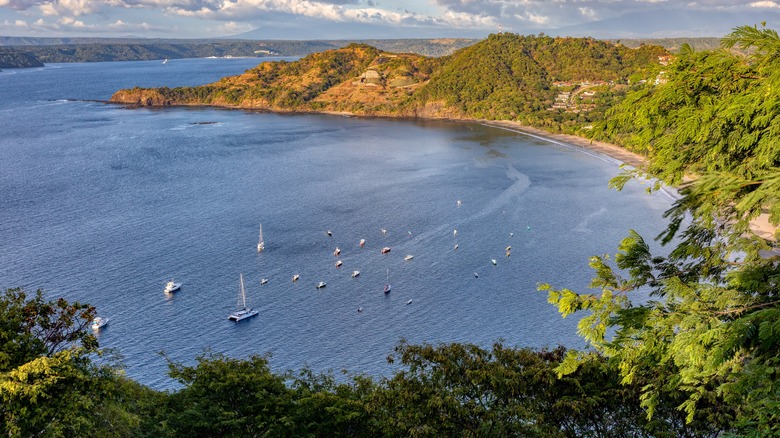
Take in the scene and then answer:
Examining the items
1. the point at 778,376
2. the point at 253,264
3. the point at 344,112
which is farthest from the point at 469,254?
the point at 344,112

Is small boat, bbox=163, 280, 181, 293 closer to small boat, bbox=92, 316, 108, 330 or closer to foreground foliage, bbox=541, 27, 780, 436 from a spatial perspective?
small boat, bbox=92, 316, 108, 330

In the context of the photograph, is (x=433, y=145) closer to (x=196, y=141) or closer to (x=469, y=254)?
(x=196, y=141)

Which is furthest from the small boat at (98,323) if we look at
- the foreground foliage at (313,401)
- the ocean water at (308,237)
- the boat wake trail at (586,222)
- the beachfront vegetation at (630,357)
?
the boat wake trail at (586,222)

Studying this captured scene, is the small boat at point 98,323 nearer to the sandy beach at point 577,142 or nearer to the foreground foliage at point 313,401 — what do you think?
the foreground foliage at point 313,401

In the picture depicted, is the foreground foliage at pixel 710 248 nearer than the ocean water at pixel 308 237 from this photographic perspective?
Yes

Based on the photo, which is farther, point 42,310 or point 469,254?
point 469,254

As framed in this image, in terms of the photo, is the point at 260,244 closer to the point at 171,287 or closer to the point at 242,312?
the point at 171,287

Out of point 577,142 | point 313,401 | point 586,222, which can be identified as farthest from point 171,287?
point 577,142
